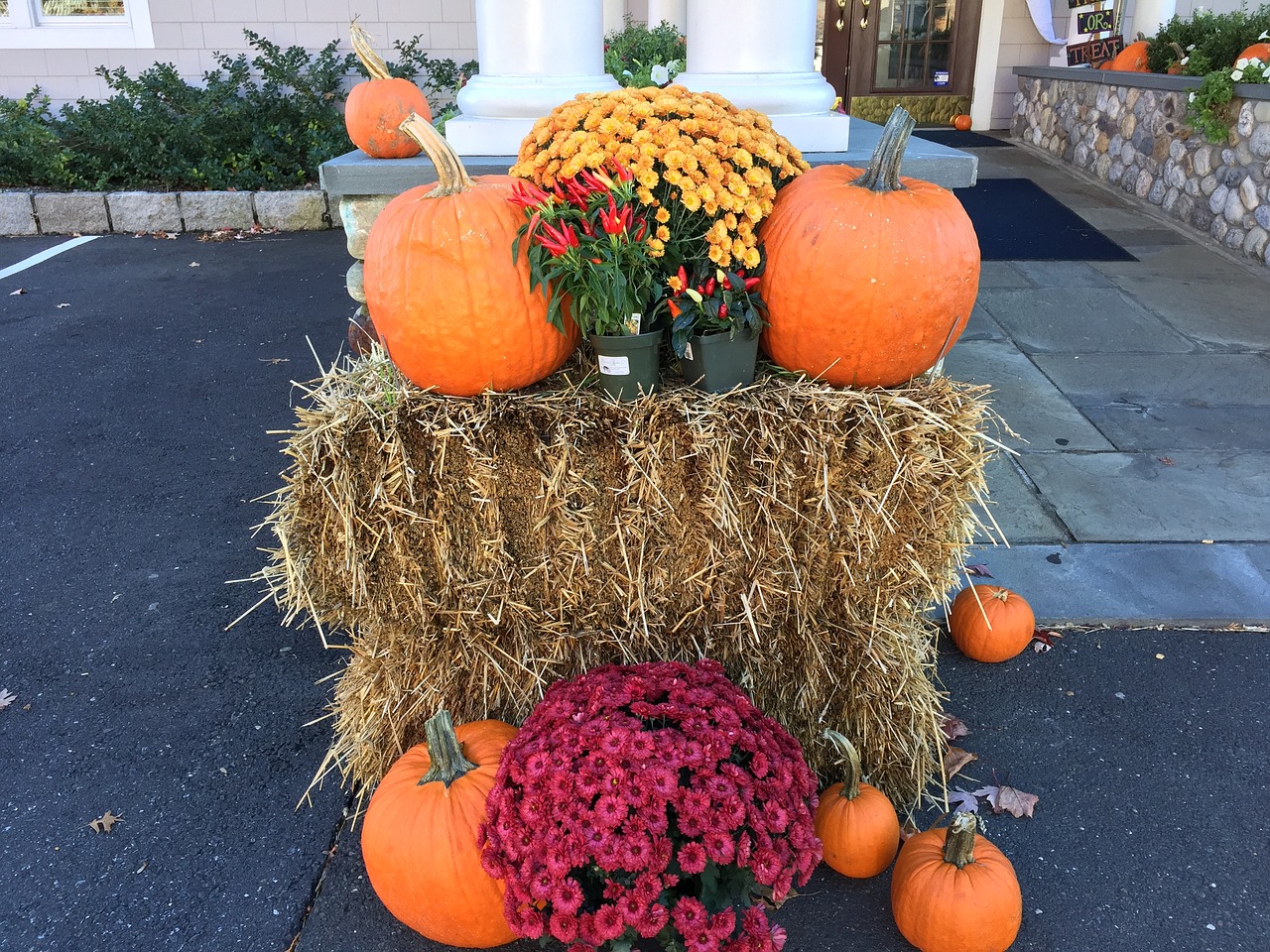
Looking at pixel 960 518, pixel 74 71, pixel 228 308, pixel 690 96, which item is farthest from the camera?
pixel 74 71

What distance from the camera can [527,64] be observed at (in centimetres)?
331

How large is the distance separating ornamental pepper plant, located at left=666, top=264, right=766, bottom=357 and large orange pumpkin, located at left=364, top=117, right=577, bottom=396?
263 mm

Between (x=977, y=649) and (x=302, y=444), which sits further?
(x=977, y=649)

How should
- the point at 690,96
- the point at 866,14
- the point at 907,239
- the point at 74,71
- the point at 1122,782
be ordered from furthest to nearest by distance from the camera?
the point at 866,14 → the point at 74,71 → the point at 1122,782 → the point at 690,96 → the point at 907,239

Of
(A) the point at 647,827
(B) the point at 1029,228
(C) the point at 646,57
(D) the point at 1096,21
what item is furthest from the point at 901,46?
(A) the point at 647,827

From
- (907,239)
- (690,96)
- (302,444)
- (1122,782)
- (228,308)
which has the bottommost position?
(1122,782)

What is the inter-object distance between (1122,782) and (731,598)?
1140 millimetres

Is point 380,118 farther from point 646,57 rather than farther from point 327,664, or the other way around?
point 646,57

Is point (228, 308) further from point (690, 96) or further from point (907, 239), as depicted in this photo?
point (907, 239)

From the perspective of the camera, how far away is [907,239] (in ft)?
6.07

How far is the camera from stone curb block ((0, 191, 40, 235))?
7.79 m

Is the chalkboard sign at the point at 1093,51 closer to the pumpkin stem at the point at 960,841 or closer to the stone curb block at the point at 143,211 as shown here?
the stone curb block at the point at 143,211

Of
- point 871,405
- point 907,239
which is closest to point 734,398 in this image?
point 871,405

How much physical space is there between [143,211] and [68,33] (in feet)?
9.26
